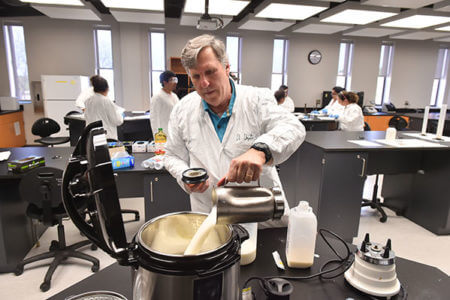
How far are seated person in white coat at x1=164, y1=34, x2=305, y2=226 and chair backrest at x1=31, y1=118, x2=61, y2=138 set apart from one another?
401cm

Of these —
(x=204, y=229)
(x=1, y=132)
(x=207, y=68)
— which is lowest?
(x=1, y=132)

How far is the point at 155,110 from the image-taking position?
12.5ft

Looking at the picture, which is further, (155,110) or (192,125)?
(155,110)

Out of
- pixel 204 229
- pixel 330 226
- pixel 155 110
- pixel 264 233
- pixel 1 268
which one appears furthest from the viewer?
pixel 155 110

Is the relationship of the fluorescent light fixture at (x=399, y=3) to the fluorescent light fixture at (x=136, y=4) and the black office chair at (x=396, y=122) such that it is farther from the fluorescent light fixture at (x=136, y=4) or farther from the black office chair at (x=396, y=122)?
the fluorescent light fixture at (x=136, y=4)

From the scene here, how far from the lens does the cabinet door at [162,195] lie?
7.54ft

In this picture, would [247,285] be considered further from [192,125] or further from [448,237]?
[448,237]

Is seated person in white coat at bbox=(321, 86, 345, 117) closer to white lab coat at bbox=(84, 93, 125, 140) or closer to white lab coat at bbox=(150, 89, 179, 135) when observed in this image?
white lab coat at bbox=(150, 89, 179, 135)

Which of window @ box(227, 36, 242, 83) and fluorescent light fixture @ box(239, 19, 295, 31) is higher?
fluorescent light fixture @ box(239, 19, 295, 31)

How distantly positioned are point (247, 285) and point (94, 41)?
737 centimetres

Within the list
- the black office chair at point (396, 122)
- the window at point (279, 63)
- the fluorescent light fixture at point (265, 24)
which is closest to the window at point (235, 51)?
the window at point (279, 63)

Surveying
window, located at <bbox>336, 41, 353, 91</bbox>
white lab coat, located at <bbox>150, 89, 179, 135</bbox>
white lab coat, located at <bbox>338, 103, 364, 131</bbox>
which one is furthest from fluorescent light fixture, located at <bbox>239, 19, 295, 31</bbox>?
white lab coat, located at <bbox>150, 89, 179, 135</bbox>

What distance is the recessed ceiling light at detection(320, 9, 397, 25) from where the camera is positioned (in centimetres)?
455

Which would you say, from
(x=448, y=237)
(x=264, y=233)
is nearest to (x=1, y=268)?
(x=264, y=233)
